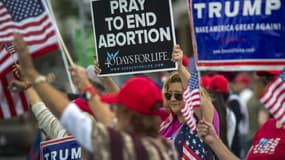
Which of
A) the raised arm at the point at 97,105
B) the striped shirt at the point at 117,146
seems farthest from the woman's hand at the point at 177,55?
the striped shirt at the point at 117,146

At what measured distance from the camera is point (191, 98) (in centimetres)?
687

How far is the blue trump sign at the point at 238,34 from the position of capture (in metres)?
6.12

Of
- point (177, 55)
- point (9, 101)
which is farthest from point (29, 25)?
point (177, 55)

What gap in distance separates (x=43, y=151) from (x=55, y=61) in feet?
80.2

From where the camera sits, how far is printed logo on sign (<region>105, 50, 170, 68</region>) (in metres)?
6.98

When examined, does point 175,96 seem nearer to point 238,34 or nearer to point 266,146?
point 266,146

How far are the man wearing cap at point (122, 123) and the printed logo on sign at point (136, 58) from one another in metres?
1.66

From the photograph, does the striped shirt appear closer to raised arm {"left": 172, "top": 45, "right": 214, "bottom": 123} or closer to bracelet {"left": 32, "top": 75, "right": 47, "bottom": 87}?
bracelet {"left": 32, "top": 75, "right": 47, "bottom": 87}

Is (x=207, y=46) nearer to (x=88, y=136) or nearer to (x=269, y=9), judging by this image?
(x=269, y=9)

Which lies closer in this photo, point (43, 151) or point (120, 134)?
point (120, 134)

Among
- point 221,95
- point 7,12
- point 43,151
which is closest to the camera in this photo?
point 7,12

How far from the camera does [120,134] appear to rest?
16.7ft

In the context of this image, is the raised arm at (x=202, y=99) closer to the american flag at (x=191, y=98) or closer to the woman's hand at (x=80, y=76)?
the american flag at (x=191, y=98)

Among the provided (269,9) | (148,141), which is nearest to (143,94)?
(148,141)
